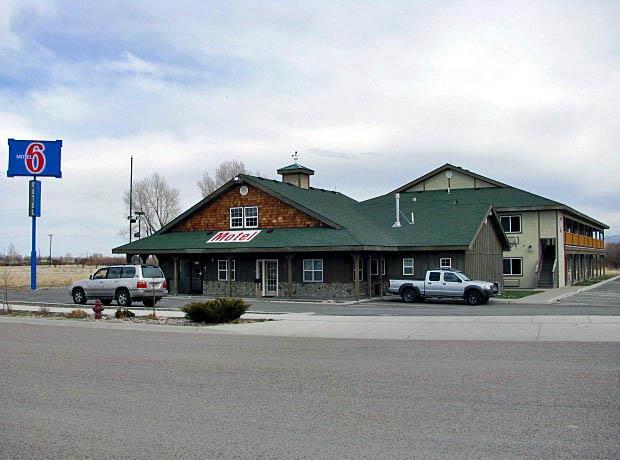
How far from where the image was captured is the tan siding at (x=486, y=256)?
38.4 m

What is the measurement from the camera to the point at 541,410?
898 cm

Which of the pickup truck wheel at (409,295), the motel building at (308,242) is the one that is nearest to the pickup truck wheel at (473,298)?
the pickup truck wheel at (409,295)

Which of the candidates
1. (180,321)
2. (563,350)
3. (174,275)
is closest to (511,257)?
(174,275)

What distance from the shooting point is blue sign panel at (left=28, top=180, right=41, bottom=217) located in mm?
46500

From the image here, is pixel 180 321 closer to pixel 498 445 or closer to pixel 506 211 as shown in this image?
pixel 498 445

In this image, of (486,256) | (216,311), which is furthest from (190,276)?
(216,311)

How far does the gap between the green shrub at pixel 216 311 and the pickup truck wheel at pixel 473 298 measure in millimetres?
13807

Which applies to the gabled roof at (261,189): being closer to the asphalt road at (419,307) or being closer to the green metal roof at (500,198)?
the asphalt road at (419,307)

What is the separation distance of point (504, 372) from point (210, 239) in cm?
2979

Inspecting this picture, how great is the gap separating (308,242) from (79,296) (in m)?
11.0

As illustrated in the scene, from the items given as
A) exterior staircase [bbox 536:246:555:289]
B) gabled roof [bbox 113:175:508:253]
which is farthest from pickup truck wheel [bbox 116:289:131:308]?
exterior staircase [bbox 536:246:555:289]

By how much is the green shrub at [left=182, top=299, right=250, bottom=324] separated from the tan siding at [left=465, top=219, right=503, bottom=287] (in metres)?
18.0

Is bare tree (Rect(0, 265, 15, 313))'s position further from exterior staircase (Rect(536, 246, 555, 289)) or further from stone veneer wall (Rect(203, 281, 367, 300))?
exterior staircase (Rect(536, 246, 555, 289))

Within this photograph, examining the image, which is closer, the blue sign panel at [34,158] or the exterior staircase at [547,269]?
the blue sign panel at [34,158]
